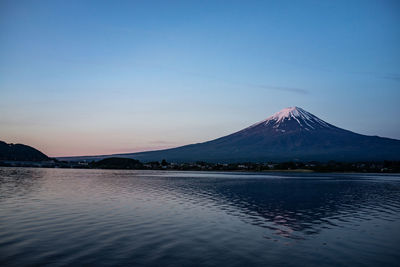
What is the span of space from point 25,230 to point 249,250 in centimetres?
1175

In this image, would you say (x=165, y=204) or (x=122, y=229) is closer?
(x=122, y=229)

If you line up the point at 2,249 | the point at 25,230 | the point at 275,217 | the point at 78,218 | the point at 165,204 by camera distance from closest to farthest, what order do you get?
the point at 2,249 < the point at 25,230 < the point at 78,218 < the point at 275,217 < the point at 165,204

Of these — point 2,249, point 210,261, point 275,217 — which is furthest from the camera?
point 275,217

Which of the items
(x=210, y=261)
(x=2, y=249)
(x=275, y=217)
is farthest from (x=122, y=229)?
(x=275, y=217)

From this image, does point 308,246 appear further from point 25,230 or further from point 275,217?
point 25,230

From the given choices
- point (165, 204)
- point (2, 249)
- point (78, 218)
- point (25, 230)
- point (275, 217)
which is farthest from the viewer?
point (165, 204)

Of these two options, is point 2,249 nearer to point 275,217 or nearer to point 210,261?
point 210,261

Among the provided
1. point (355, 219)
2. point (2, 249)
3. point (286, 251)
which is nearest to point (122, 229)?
point (2, 249)

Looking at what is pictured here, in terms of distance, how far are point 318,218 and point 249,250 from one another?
37.6 feet

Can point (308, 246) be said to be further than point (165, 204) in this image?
No

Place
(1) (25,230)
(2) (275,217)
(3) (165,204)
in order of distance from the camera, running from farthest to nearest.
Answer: (3) (165,204)
(2) (275,217)
(1) (25,230)

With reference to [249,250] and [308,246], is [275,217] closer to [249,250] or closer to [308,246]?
[308,246]

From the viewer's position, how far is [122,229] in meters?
18.5

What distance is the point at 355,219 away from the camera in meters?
23.9
